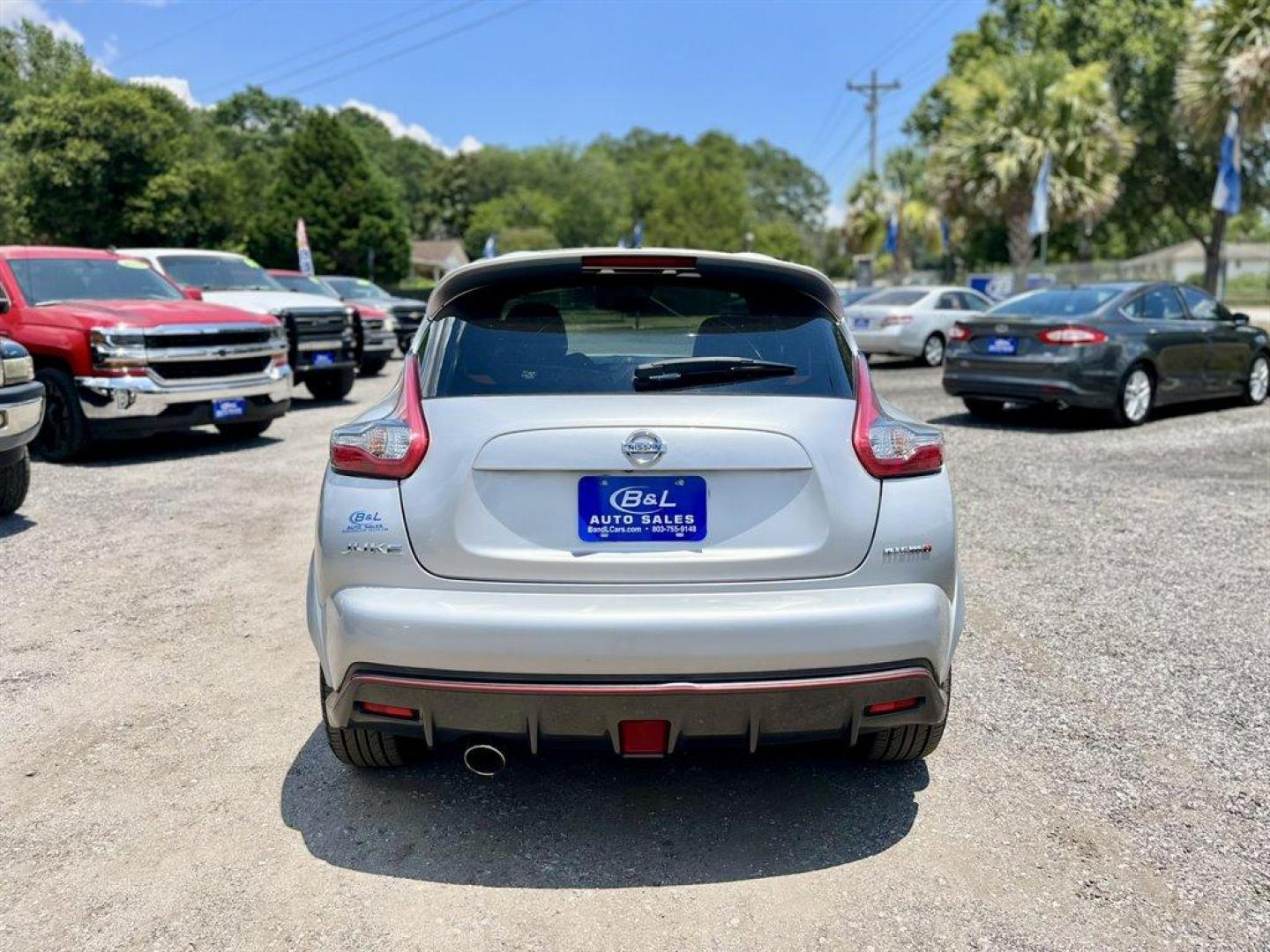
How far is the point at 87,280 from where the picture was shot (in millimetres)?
10344


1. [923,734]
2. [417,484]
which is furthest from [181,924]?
[923,734]

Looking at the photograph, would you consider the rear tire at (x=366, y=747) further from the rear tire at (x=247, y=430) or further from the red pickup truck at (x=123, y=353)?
the rear tire at (x=247, y=430)

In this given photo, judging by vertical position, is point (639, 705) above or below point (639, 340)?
below

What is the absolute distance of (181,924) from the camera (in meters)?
2.69

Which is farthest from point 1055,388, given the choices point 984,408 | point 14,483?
point 14,483

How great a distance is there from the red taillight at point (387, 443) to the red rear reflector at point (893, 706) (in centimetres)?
140

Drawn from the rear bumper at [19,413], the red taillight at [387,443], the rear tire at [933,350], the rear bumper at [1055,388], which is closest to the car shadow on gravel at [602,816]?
the red taillight at [387,443]

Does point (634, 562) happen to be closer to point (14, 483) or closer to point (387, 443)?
point (387, 443)

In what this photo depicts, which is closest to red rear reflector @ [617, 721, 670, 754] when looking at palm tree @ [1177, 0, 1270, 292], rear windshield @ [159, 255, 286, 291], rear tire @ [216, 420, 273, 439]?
rear tire @ [216, 420, 273, 439]

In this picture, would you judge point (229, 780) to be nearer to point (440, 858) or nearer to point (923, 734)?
point (440, 858)

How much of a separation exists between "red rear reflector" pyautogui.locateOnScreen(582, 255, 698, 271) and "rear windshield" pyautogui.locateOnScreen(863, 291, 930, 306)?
1715cm

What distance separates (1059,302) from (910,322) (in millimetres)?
7977

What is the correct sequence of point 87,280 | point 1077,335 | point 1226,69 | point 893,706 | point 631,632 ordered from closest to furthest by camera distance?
point 631,632 < point 893,706 < point 87,280 < point 1077,335 < point 1226,69

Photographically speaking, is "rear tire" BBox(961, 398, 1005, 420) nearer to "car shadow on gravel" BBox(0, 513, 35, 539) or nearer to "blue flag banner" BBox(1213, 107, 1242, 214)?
"car shadow on gravel" BBox(0, 513, 35, 539)
